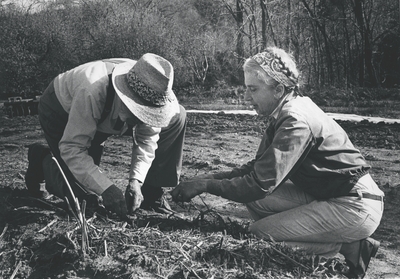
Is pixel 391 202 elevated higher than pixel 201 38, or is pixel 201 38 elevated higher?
pixel 201 38

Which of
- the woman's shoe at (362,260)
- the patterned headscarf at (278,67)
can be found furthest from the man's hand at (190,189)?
the woman's shoe at (362,260)

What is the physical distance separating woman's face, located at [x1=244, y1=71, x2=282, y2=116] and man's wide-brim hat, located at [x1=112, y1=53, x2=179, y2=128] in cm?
64

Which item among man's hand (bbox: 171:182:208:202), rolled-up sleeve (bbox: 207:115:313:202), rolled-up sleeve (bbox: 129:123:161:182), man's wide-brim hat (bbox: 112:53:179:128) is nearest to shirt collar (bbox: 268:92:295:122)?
rolled-up sleeve (bbox: 207:115:313:202)

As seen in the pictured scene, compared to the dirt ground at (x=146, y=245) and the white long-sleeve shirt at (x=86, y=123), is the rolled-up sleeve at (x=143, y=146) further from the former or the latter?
the dirt ground at (x=146, y=245)

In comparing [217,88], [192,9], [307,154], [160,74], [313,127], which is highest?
[192,9]

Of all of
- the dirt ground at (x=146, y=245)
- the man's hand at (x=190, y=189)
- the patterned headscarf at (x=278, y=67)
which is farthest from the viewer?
the man's hand at (x=190, y=189)

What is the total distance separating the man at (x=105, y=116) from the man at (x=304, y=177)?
535 mm

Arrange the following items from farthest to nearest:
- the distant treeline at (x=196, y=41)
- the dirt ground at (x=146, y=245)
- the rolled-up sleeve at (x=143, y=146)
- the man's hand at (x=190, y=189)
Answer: the distant treeline at (x=196, y=41), the rolled-up sleeve at (x=143, y=146), the man's hand at (x=190, y=189), the dirt ground at (x=146, y=245)

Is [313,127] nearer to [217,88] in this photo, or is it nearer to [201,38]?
[217,88]

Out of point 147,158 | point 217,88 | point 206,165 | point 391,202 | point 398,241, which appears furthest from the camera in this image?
point 217,88

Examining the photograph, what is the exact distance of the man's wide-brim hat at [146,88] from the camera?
312 cm

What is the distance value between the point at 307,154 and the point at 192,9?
26.4 m

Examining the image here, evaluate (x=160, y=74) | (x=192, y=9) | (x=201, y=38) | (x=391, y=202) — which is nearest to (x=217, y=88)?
(x=201, y=38)

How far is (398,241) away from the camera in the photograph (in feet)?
12.7
